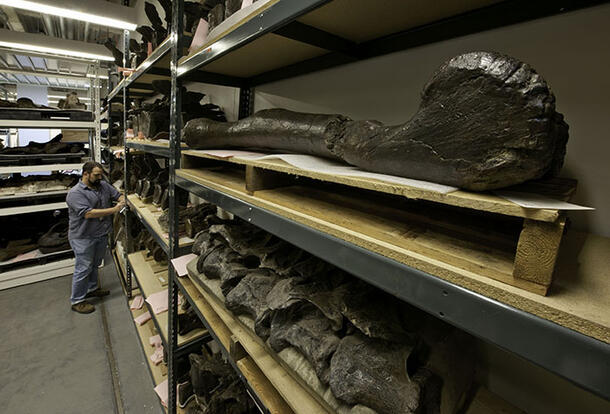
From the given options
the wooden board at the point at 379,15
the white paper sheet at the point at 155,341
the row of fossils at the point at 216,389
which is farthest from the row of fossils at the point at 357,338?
the white paper sheet at the point at 155,341

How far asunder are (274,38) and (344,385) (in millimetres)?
1034

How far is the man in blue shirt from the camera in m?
3.17

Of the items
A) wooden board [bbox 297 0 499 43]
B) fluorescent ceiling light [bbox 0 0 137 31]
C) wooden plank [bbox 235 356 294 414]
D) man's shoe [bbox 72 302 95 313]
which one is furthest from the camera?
man's shoe [bbox 72 302 95 313]

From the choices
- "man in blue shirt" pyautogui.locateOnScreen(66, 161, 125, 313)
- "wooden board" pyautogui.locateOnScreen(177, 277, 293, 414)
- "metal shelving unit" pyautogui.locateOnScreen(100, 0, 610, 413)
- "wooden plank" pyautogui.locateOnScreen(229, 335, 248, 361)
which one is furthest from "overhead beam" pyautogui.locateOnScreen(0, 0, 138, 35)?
"wooden plank" pyautogui.locateOnScreen(229, 335, 248, 361)

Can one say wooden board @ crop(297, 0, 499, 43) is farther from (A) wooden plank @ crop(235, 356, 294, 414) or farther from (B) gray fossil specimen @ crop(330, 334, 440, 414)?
(A) wooden plank @ crop(235, 356, 294, 414)

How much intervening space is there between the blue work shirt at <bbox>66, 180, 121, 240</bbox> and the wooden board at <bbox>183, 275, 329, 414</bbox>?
2.73 m

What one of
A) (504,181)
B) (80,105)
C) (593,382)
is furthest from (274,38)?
(80,105)

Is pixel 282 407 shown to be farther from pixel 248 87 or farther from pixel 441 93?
pixel 248 87

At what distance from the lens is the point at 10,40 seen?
3955 mm

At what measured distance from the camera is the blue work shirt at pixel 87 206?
315 cm

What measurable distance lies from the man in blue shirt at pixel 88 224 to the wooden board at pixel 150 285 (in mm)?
733

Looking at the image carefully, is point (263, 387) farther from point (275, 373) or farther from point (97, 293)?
point (97, 293)

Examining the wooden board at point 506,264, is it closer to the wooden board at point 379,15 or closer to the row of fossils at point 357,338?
the row of fossils at point 357,338

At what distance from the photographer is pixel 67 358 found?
8.68ft
